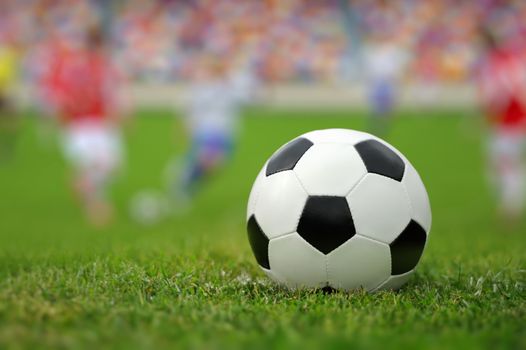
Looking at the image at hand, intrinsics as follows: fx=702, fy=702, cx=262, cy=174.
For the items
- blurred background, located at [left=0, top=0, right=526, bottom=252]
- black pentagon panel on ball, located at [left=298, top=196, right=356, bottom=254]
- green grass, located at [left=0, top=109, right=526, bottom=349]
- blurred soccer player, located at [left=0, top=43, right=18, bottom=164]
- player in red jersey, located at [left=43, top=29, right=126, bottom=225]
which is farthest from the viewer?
blurred soccer player, located at [left=0, top=43, right=18, bottom=164]

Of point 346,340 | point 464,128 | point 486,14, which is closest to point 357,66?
point 486,14

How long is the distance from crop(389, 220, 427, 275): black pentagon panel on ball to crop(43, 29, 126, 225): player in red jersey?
292 inches

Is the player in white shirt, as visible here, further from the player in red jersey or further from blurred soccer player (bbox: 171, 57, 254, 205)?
the player in red jersey

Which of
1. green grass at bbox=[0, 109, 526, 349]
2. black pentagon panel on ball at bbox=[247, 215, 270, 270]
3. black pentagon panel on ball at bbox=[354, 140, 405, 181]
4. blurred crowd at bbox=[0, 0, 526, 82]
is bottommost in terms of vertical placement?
green grass at bbox=[0, 109, 526, 349]

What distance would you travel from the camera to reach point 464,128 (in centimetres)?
2136

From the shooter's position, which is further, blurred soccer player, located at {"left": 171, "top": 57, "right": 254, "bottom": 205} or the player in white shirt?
the player in white shirt

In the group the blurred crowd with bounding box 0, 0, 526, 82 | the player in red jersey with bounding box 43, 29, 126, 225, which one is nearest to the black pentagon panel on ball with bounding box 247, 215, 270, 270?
the player in red jersey with bounding box 43, 29, 126, 225

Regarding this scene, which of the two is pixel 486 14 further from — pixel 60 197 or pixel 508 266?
pixel 508 266

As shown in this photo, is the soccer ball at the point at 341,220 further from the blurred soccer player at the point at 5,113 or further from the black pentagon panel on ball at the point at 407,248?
the blurred soccer player at the point at 5,113

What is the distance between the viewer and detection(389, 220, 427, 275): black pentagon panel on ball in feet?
10.6

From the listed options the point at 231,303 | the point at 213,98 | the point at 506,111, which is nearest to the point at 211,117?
the point at 213,98

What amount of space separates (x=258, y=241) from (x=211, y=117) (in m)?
7.36

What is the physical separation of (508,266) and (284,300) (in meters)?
1.58

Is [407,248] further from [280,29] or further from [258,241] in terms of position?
[280,29]
